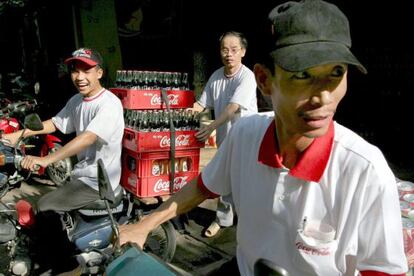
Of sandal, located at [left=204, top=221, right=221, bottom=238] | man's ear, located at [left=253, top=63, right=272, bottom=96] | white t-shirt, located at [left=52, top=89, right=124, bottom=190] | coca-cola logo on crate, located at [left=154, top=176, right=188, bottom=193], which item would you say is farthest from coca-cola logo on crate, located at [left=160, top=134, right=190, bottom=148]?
man's ear, located at [left=253, top=63, right=272, bottom=96]

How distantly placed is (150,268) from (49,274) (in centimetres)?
233

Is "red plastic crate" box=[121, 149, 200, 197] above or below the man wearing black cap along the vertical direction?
below

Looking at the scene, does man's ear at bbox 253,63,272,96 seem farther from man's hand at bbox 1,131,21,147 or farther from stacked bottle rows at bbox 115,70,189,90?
stacked bottle rows at bbox 115,70,189,90

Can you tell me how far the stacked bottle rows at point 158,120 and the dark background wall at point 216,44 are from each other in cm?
197

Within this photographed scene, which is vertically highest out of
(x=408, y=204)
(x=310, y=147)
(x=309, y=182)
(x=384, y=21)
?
(x=384, y=21)

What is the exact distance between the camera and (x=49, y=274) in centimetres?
354

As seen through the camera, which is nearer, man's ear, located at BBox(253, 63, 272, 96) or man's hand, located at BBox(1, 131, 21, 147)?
man's ear, located at BBox(253, 63, 272, 96)

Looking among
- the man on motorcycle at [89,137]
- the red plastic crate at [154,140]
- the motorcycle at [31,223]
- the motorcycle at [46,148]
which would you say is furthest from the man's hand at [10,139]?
the motorcycle at [46,148]

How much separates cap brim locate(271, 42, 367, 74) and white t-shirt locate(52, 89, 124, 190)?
2.26 m

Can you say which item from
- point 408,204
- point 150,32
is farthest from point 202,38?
point 408,204

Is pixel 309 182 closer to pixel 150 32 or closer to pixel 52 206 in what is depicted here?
pixel 52 206

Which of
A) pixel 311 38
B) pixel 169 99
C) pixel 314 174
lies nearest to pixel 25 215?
pixel 169 99

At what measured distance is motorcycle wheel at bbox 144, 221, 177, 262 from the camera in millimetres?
3754

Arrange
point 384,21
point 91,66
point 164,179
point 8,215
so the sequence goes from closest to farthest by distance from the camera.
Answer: point 8,215 → point 91,66 → point 164,179 → point 384,21
